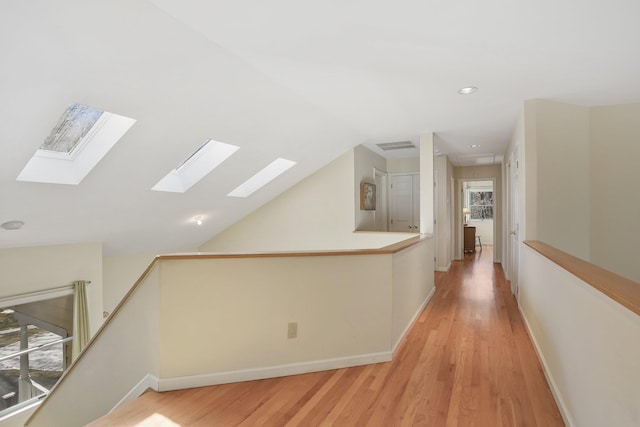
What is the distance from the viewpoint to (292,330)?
2.70 metres

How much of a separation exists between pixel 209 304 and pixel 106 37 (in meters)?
1.84

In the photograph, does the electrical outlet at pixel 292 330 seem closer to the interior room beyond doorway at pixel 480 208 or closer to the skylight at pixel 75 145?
the skylight at pixel 75 145

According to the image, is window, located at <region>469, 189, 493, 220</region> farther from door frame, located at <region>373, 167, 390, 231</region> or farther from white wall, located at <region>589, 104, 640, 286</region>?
white wall, located at <region>589, 104, 640, 286</region>

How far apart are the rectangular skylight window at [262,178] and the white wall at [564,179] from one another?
11.2ft

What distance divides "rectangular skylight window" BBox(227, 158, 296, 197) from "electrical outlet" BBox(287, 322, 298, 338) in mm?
3496

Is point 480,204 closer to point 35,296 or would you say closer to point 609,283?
point 609,283

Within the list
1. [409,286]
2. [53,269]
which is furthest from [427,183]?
[53,269]

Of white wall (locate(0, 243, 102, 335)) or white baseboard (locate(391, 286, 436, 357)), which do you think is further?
white wall (locate(0, 243, 102, 335))

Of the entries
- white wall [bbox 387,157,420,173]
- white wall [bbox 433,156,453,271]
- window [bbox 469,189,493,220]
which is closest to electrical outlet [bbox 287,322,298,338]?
white wall [bbox 433,156,453,271]

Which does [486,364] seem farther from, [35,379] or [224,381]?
[35,379]

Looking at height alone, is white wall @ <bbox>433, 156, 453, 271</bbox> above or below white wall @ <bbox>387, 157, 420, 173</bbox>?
below

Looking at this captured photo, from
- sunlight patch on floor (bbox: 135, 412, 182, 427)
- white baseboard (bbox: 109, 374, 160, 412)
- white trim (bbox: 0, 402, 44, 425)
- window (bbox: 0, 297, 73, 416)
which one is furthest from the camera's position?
window (bbox: 0, 297, 73, 416)

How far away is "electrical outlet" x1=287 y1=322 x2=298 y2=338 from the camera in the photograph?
2693 mm

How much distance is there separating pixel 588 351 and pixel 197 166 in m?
4.37
